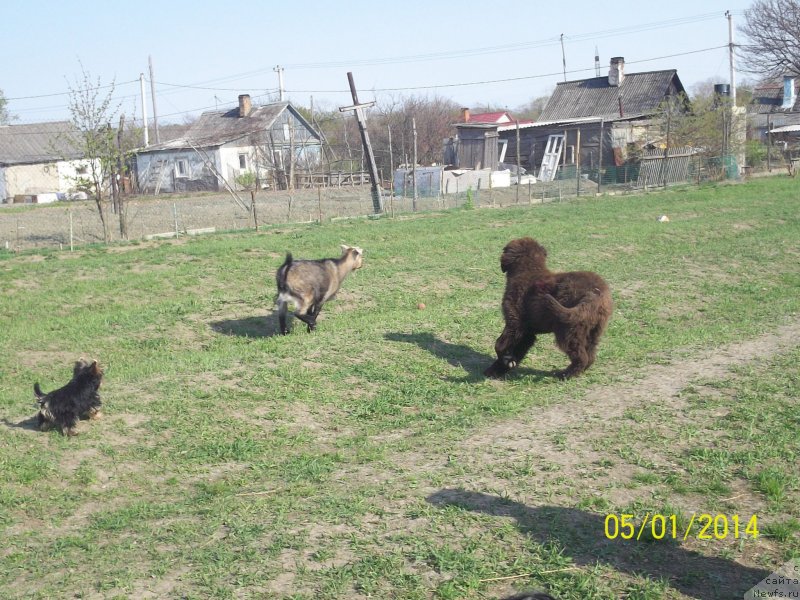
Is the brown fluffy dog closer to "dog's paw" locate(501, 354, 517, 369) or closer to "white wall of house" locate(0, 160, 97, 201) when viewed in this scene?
"dog's paw" locate(501, 354, 517, 369)

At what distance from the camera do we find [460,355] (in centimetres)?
1098

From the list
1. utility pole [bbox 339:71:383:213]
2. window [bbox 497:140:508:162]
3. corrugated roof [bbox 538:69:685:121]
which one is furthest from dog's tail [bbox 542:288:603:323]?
corrugated roof [bbox 538:69:685:121]

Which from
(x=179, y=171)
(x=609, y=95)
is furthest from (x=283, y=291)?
(x=609, y=95)

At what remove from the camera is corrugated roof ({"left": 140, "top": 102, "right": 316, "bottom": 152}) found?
54.7m

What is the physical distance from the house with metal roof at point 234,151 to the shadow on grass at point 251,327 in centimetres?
3673

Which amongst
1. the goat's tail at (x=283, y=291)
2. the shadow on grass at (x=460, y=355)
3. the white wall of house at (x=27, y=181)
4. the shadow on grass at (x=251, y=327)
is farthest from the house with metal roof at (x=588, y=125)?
the shadow on grass at (x=460, y=355)

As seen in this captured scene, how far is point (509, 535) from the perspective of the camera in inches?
225

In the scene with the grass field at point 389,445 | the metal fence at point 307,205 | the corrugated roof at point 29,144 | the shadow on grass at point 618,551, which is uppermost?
the corrugated roof at point 29,144

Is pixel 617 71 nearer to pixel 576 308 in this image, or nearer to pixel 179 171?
pixel 179 171

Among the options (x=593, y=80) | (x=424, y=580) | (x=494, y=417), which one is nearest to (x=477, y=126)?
(x=593, y=80)

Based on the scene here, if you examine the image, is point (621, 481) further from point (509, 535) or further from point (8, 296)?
point (8, 296)

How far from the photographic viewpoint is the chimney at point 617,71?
5234 cm

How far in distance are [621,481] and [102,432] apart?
15.6ft
